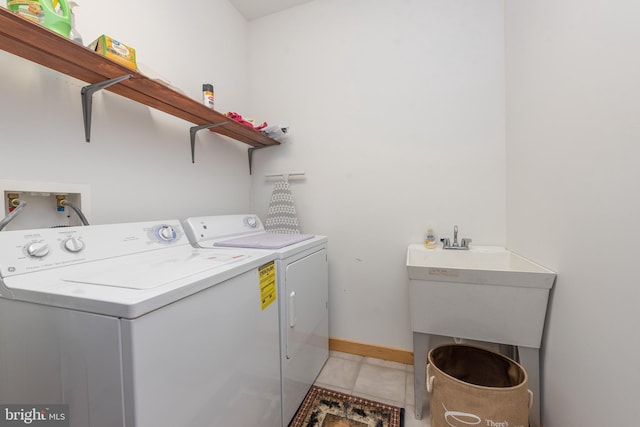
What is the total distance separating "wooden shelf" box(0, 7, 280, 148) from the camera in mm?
798

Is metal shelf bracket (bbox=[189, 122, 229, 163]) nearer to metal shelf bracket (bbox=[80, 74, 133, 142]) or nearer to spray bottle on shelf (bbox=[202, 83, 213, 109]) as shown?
spray bottle on shelf (bbox=[202, 83, 213, 109])

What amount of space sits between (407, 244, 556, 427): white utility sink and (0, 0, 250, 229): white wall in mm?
1500

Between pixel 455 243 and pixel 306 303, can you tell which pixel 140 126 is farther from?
pixel 455 243

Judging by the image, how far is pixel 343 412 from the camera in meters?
1.44

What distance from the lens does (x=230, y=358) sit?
903 millimetres

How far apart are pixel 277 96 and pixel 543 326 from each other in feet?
7.62

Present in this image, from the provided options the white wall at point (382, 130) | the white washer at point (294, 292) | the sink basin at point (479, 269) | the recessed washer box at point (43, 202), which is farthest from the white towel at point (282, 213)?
the recessed washer box at point (43, 202)

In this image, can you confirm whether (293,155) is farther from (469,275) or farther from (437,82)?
(469,275)

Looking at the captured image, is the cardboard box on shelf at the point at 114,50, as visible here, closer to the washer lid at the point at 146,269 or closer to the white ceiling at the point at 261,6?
the washer lid at the point at 146,269

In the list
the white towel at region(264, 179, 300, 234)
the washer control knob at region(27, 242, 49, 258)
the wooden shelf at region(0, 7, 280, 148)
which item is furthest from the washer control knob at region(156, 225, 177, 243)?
the white towel at region(264, 179, 300, 234)

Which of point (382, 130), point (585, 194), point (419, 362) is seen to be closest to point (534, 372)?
point (419, 362)

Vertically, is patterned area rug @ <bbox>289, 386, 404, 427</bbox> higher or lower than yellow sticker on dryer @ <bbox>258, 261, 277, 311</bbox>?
lower

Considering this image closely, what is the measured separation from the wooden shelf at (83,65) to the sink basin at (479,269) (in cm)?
149

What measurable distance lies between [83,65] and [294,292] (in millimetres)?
1308
